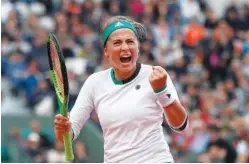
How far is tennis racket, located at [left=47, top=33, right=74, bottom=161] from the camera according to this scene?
214 inches

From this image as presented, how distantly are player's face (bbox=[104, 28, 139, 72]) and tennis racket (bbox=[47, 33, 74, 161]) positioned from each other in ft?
1.31

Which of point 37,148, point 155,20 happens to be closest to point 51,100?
point 37,148

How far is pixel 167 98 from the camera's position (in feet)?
18.0

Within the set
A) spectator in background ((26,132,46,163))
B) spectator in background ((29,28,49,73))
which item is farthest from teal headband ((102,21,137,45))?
spectator in background ((29,28,49,73))

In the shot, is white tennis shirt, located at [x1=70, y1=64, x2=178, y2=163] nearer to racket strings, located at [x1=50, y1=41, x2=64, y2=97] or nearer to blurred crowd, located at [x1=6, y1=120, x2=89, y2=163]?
racket strings, located at [x1=50, y1=41, x2=64, y2=97]

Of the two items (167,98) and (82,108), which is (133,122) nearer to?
(167,98)

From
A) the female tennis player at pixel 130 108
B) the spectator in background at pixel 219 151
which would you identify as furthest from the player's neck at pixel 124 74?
the spectator in background at pixel 219 151

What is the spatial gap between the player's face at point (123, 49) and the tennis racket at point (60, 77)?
15.7 inches

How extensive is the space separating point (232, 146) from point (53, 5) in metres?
6.34

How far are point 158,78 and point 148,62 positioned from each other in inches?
389

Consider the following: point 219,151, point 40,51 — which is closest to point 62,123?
point 219,151

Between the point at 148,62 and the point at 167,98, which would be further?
the point at 148,62

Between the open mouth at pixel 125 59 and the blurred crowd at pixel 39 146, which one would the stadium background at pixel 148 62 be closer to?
the blurred crowd at pixel 39 146

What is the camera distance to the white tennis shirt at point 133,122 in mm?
5672
